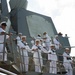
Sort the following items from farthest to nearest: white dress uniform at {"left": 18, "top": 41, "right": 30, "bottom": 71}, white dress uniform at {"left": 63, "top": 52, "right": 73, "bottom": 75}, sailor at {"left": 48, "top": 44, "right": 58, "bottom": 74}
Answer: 1. white dress uniform at {"left": 63, "top": 52, "right": 73, "bottom": 75}
2. sailor at {"left": 48, "top": 44, "right": 58, "bottom": 74}
3. white dress uniform at {"left": 18, "top": 41, "right": 30, "bottom": 71}

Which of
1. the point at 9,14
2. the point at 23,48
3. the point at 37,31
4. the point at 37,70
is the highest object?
the point at 9,14

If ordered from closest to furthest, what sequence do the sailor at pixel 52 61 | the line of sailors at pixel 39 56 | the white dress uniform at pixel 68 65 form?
the line of sailors at pixel 39 56 < the sailor at pixel 52 61 < the white dress uniform at pixel 68 65

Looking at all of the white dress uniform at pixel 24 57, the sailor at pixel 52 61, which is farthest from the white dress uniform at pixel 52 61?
the white dress uniform at pixel 24 57

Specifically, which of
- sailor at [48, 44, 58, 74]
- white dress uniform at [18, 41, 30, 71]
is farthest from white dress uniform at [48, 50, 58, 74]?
white dress uniform at [18, 41, 30, 71]

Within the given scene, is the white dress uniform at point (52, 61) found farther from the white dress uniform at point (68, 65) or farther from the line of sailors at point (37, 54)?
the white dress uniform at point (68, 65)

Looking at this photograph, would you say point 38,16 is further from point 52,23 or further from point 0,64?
point 0,64

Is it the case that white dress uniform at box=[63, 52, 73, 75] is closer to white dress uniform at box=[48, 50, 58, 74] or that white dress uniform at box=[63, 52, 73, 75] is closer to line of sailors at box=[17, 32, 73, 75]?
line of sailors at box=[17, 32, 73, 75]

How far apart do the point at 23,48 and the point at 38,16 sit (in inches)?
225

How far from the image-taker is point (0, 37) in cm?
691

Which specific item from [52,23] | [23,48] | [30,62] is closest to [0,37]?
[23,48]

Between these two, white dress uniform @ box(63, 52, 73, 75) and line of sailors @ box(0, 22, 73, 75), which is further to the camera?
white dress uniform @ box(63, 52, 73, 75)

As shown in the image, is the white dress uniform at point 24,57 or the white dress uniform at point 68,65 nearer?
the white dress uniform at point 24,57

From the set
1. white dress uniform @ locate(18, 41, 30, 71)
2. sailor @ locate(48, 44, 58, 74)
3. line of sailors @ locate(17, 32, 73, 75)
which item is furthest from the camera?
sailor @ locate(48, 44, 58, 74)

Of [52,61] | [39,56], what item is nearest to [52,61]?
[52,61]
